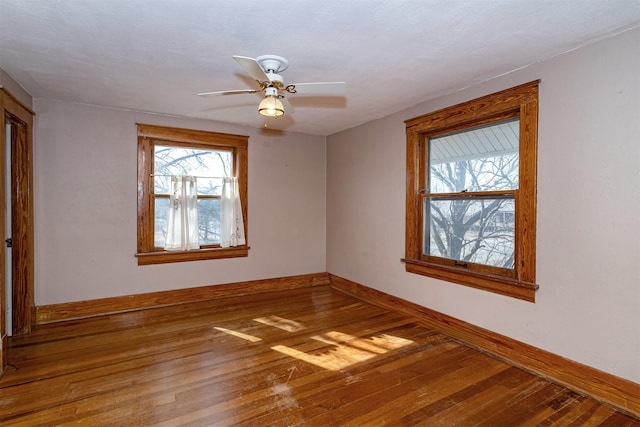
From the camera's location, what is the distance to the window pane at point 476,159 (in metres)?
2.99

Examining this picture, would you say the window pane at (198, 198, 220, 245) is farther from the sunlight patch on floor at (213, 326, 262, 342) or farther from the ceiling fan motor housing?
the ceiling fan motor housing

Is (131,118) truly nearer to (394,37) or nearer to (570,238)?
(394,37)

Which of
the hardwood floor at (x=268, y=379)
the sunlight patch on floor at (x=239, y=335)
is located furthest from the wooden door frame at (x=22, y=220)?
the sunlight patch on floor at (x=239, y=335)

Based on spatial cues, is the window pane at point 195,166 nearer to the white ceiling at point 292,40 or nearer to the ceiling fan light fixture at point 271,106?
the white ceiling at point 292,40

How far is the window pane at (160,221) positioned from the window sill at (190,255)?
0.52 feet

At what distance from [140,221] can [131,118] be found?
127cm

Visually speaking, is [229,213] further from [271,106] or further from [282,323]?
[271,106]

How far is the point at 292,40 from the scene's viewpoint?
7.55 feet

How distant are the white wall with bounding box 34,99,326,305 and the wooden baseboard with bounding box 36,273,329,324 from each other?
8 cm

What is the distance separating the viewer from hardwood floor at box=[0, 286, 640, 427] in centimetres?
208

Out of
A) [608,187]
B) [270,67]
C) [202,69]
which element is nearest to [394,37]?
[270,67]

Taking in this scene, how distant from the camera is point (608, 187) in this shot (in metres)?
2.28

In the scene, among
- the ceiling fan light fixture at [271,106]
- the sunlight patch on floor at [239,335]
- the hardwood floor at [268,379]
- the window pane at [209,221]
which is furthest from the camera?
the window pane at [209,221]

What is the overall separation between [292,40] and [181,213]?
9.13 feet
